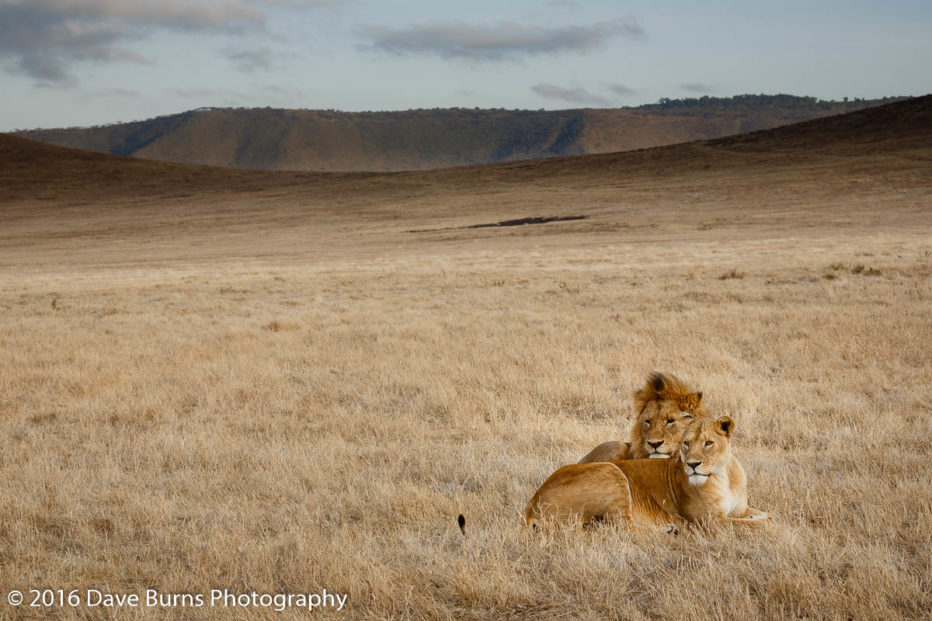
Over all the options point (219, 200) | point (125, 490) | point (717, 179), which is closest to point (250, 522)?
point (125, 490)

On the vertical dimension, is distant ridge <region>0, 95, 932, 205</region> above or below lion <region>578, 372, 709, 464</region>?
above

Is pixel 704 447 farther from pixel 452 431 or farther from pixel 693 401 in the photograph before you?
pixel 452 431

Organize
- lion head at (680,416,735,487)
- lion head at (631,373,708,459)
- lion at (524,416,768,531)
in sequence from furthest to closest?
lion head at (631,373,708,459)
lion at (524,416,768,531)
lion head at (680,416,735,487)

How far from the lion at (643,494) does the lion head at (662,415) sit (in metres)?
0.17

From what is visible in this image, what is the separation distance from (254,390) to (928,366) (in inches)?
339

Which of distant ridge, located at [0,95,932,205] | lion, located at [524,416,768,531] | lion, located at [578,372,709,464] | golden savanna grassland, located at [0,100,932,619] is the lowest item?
golden savanna grassland, located at [0,100,932,619]

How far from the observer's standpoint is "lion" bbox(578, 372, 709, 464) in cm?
495

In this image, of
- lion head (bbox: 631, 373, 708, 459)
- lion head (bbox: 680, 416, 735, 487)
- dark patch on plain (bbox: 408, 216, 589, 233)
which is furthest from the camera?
dark patch on plain (bbox: 408, 216, 589, 233)

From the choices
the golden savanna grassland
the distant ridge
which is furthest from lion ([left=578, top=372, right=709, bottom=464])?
the distant ridge

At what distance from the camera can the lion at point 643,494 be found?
469 centimetres

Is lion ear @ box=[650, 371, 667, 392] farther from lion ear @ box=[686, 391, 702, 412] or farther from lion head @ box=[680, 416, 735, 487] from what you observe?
lion head @ box=[680, 416, 735, 487]

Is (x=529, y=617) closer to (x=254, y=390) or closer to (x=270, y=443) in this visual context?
(x=270, y=443)

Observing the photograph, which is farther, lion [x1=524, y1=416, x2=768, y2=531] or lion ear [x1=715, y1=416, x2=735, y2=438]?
lion [x1=524, y1=416, x2=768, y2=531]

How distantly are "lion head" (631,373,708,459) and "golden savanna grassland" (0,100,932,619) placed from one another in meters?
0.57
